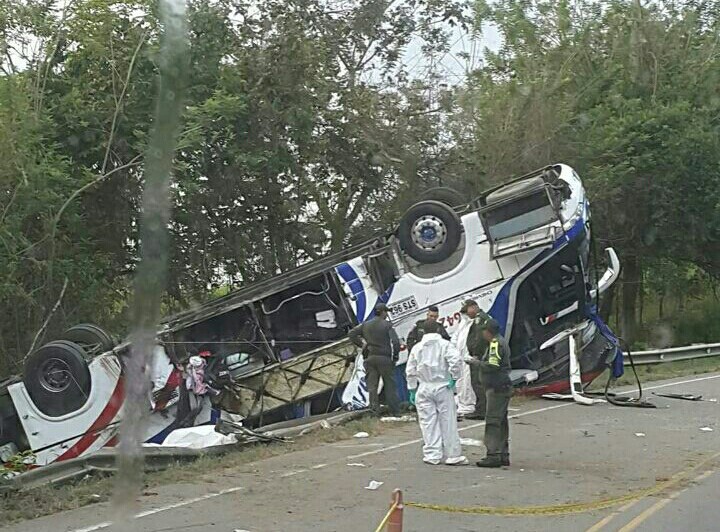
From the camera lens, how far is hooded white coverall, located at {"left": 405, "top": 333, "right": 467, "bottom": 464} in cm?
1064

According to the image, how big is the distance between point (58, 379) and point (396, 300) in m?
4.84

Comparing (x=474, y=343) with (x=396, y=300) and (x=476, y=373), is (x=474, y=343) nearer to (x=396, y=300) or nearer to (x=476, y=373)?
(x=476, y=373)

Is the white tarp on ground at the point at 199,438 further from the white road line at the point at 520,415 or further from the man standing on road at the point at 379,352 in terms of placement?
the man standing on road at the point at 379,352

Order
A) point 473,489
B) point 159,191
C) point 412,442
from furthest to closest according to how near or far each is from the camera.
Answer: point 412,442
point 473,489
point 159,191

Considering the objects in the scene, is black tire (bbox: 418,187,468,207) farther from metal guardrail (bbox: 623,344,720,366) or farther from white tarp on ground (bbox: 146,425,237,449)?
white tarp on ground (bbox: 146,425,237,449)

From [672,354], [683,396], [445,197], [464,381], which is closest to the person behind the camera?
[464,381]

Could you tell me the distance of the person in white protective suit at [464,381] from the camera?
1446 centimetres

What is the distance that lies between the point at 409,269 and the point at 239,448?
4.59 meters

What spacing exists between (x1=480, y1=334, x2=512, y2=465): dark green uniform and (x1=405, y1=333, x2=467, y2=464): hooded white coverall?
1.27 feet

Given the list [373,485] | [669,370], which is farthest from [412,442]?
[669,370]

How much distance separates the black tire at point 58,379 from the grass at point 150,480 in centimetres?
286

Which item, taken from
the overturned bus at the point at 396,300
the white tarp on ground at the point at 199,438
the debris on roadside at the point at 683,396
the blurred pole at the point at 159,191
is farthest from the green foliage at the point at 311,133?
the blurred pole at the point at 159,191

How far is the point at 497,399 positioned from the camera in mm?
10461

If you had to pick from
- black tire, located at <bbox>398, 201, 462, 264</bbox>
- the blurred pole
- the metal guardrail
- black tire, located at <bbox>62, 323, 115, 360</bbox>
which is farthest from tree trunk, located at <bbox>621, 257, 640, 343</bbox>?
the blurred pole
